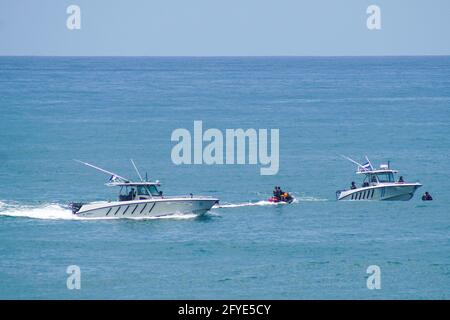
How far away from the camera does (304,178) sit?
10238cm

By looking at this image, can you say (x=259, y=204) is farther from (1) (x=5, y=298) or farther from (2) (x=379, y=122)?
(2) (x=379, y=122)

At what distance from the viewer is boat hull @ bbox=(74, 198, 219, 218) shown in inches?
3189

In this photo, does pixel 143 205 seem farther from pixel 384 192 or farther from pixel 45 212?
pixel 384 192

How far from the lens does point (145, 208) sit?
81.1 meters

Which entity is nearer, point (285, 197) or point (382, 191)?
point (285, 197)

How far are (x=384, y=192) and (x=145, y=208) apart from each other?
18.3m

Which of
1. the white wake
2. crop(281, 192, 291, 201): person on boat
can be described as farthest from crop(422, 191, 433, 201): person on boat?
the white wake

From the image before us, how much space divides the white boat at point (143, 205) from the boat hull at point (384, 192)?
40.9 ft

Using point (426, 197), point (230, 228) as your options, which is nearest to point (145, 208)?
point (230, 228)

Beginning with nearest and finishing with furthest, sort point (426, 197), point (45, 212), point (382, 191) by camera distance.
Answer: point (45, 212) → point (382, 191) → point (426, 197)

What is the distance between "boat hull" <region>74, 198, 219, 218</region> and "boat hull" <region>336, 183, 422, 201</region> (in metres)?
13.0

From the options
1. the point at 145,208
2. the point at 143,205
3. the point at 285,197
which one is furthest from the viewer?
the point at 285,197

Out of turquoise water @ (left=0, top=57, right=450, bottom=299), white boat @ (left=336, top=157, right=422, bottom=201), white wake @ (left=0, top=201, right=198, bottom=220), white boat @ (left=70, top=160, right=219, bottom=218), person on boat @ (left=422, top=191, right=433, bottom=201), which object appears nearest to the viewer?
turquoise water @ (left=0, top=57, right=450, bottom=299)

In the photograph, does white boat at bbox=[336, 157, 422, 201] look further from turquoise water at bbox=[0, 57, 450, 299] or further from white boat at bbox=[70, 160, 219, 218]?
white boat at bbox=[70, 160, 219, 218]
